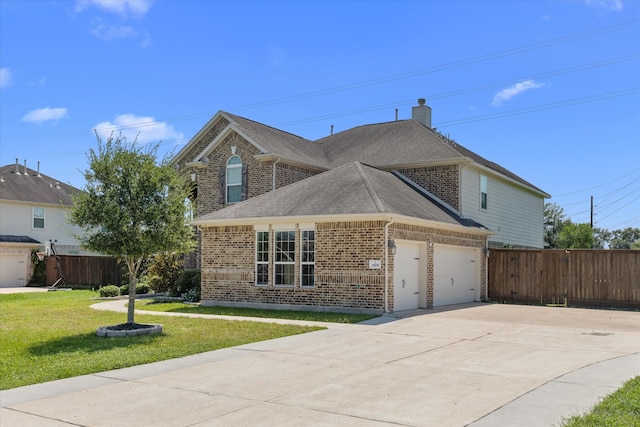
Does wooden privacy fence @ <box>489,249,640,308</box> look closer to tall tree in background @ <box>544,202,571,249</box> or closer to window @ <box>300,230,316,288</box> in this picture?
window @ <box>300,230,316,288</box>

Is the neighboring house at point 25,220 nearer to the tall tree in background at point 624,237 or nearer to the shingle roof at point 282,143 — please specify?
the shingle roof at point 282,143

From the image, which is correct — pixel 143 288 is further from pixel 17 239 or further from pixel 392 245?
pixel 17 239

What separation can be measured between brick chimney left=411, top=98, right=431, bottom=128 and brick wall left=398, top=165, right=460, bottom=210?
6057 mm

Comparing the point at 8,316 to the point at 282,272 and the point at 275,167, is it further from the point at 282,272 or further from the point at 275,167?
the point at 275,167

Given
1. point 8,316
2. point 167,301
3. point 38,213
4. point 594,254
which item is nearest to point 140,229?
point 8,316

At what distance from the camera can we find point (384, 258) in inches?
673

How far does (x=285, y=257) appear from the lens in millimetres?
19062

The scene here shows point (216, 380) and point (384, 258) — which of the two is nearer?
point (216, 380)

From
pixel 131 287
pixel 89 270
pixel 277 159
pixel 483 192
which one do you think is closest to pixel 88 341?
pixel 131 287

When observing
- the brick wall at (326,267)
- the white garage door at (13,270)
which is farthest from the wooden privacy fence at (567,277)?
the white garage door at (13,270)

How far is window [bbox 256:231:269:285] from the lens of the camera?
1942 centimetres

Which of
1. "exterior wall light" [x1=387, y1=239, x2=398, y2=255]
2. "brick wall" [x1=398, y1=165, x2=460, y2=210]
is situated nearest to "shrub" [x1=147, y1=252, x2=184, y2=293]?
"brick wall" [x1=398, y1=165, x2=460, y2=210]

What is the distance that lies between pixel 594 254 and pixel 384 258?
9.70m

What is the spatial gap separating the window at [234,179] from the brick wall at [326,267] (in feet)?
14.6
